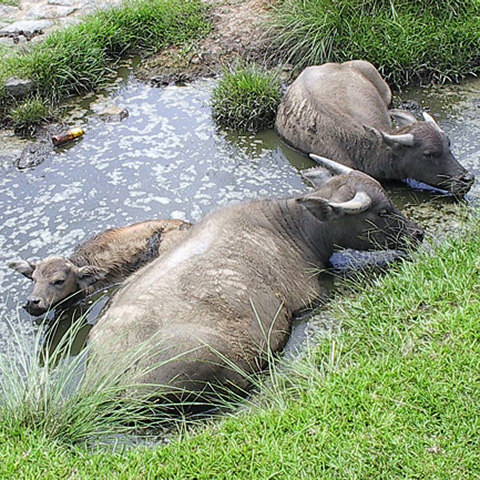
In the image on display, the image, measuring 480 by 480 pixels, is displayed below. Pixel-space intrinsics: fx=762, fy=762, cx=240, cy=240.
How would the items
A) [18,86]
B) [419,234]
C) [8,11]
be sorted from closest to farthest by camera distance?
[419,234] → [18,86] → [8,11]

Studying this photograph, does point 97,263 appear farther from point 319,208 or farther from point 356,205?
point 356,205

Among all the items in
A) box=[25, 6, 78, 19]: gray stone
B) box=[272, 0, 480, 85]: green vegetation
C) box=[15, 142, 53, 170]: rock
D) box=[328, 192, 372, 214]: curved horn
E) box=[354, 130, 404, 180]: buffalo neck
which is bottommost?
box=[15, 142, 53, 170]: rock

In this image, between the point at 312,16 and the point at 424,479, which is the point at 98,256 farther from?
the point at 312,16

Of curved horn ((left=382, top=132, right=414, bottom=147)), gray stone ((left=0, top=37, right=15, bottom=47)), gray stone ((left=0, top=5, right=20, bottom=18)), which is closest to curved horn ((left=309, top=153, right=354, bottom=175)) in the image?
curved horn ((left=382, top=132, right=414, bottom=147))

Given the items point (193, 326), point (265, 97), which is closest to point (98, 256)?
point (193, 326)

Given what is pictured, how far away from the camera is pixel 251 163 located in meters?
9.30

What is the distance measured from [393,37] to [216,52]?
2734 millimetres

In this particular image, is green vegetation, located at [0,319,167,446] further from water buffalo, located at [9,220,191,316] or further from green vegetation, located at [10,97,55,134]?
green vegetation, located at [10,97,55,134]

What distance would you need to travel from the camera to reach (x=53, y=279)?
6953mm

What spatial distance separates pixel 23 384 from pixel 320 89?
604 cm

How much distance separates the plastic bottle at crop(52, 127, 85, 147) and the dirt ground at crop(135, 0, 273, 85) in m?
1.89

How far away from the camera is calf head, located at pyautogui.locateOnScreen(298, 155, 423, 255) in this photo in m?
7.33

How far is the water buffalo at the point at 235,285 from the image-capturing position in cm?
564

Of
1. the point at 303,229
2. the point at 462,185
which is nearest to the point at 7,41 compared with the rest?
the point at 303,229
